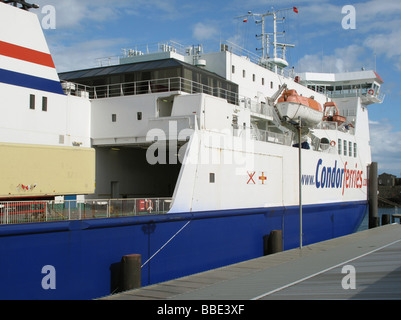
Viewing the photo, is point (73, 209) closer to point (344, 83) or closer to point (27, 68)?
point (27, 68)

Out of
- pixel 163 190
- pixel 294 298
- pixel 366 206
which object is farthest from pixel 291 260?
pixel 366 206

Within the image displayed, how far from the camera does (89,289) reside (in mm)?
9484

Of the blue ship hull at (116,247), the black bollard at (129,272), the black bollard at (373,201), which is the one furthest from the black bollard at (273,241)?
the black bollard at (373,201)

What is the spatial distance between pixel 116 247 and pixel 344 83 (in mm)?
25070

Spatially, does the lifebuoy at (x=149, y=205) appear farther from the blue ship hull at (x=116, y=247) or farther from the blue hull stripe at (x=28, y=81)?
the blue hull stripe at (x=28, y=81)

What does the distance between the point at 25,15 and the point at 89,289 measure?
7021 mm

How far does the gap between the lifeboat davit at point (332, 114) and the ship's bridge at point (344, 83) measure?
524 centimetres

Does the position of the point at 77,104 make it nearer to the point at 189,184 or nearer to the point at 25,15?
the point at 25,15

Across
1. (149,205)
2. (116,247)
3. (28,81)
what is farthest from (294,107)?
(116,247)

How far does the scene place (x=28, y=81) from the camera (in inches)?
465

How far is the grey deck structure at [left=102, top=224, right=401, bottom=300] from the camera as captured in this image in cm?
798

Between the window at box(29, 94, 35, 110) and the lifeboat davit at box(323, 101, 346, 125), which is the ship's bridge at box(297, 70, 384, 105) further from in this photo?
the window at box(29, 94, 35, 110)

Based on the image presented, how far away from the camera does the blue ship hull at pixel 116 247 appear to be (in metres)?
8.32

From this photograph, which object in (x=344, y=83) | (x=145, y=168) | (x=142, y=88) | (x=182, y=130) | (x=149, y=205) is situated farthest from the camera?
(x=344, y=83)
